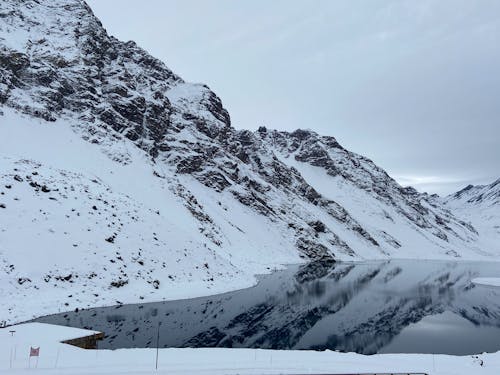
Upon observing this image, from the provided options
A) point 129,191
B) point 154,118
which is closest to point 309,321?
point 129,191

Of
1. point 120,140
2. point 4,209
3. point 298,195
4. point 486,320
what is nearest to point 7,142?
point 120,140

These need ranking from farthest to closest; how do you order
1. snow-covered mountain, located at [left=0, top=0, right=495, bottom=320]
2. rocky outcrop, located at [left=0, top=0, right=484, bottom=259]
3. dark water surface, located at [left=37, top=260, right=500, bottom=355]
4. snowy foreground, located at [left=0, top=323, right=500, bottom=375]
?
rocky outcrop, located at [left=0, top=0, right=484, bottom=259], snow-covered mountain, located at [left=0, top=0, right=495, bottom=320], dark water surface, located at [left=37, top=260, right=500, bottom=355], snowy foreground, located at [left=0, top=323, right=500, bottom=375]

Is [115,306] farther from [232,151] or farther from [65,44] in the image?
[232,151]

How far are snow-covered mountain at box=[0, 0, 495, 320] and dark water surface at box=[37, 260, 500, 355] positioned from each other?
3.49m

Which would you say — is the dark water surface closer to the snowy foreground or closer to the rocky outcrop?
the snowy foreground

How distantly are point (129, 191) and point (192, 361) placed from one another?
4277cm

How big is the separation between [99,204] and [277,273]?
1243 inches

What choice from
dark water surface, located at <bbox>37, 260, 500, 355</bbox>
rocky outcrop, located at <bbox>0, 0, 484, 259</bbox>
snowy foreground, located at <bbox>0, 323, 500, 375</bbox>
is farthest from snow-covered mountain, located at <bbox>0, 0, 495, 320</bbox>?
snowy foreground, located at <bbox>0, 323, 500, 375</bbox>

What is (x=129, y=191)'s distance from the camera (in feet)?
185

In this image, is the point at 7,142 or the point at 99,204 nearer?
the point at 99,204

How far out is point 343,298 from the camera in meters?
43.8

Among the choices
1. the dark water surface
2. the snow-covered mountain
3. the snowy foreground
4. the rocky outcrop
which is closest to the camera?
the snowy foreground

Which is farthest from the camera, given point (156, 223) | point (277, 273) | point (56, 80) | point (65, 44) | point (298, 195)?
point (298, 195)

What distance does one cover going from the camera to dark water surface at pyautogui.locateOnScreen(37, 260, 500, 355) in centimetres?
2427
